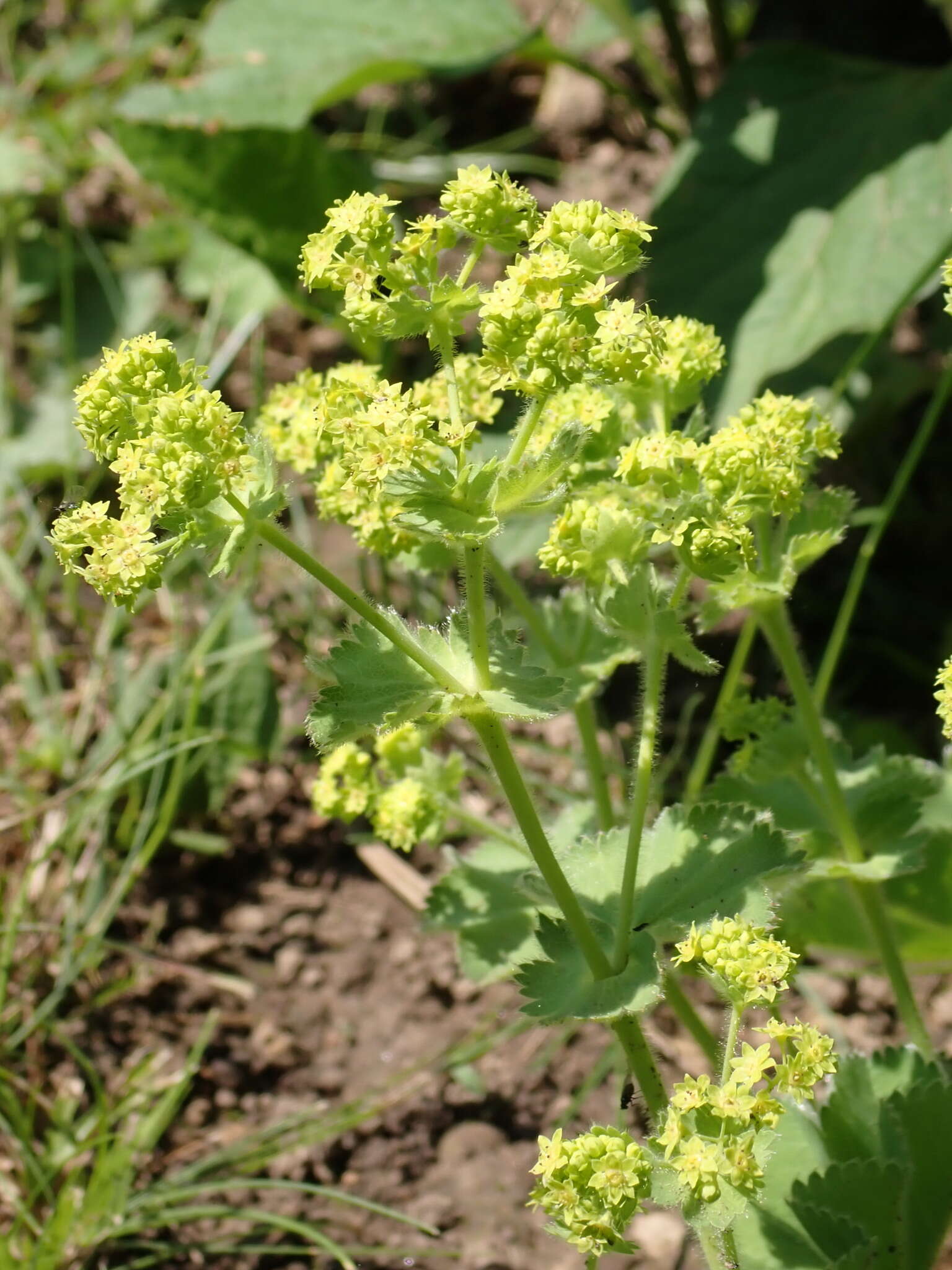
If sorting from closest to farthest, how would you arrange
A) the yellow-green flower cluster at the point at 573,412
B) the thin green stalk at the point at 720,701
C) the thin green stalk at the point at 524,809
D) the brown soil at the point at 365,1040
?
the thin green stalk at the point at 524,809 → the yellow-green flower cluster at the point at 573,412 → the thin green stalk at the point at 720,701 → the brown soil at the point at 365,1040

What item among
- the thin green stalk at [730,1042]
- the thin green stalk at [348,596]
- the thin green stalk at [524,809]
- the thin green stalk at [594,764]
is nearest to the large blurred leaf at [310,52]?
the thin green stalk at [594,764]

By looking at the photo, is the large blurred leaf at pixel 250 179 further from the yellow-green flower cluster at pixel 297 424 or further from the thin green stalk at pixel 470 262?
the thin green stalk at pixel 470 262

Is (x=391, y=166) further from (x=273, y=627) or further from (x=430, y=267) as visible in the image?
(x=430, y=267)

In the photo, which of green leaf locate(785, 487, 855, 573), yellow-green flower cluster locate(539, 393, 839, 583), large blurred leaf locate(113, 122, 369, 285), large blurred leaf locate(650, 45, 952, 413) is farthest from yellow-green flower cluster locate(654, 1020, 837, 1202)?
large blurred leaf locate(113, 122, 369, 285)

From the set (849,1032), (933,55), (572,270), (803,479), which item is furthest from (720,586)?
(933,55)

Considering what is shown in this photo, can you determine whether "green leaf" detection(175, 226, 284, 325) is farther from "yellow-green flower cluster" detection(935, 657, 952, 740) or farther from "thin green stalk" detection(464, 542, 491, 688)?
"yellow-green flower cluster" detection(935, 657, 952, 740)

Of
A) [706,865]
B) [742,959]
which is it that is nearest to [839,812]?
[706,865]
